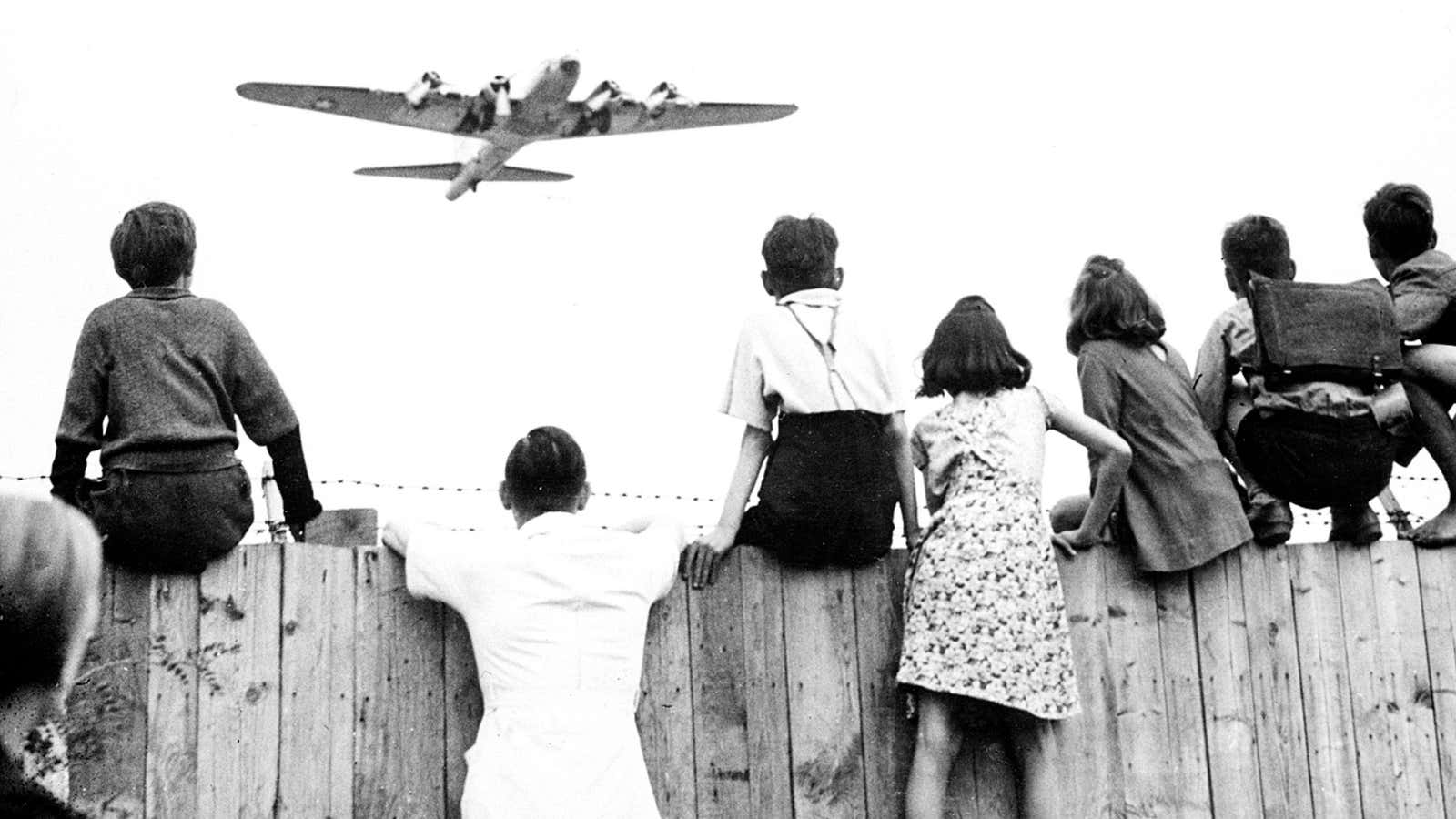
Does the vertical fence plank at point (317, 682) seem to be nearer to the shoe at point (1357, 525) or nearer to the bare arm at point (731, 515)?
the bare arm at point (731, 515)

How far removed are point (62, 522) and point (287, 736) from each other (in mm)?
2229

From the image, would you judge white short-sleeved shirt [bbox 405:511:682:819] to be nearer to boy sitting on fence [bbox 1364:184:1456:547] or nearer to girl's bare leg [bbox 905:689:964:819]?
girl's bare leg [bbox 905:689:964:819]

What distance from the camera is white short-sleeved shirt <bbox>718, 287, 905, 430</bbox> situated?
3838mm

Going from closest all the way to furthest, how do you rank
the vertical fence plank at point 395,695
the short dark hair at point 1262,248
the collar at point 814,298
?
the vertical fence plank at point 395,695
the collar at point 814,298
the short dark hair at point 1262,248

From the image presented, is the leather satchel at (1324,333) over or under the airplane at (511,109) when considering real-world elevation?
under

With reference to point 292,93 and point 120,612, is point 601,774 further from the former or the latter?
point 292,93

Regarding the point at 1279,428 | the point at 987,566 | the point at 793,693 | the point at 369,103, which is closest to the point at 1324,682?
the point at 1279,428

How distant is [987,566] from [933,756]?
1.65 ft

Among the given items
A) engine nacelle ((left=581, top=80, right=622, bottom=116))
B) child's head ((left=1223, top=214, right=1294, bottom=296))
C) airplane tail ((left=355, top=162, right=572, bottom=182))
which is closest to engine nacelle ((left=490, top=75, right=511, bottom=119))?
engine nacelle ((left=581, top=80, right=622, bottom=116))

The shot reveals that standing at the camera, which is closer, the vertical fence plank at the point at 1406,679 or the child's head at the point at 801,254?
the child's head at the point at 801,254

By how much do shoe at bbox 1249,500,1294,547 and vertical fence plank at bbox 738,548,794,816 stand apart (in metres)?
1.45

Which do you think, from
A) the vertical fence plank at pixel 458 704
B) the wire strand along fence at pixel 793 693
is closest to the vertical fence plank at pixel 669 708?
the wire strand along fence at pixel 793 693

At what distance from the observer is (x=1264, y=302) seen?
4.20 metres

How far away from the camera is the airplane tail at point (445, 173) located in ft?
75.8
